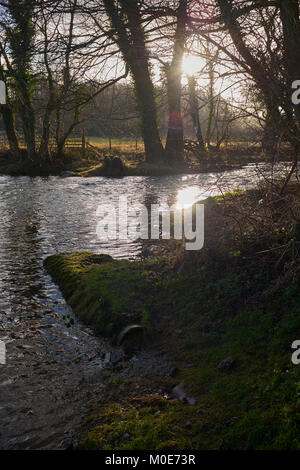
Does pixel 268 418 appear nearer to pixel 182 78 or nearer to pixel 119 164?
pixel 182 78

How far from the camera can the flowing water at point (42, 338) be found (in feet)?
13.5

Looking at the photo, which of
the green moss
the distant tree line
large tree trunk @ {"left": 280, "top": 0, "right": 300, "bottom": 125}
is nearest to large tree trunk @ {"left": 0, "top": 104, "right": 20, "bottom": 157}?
the distant tree line

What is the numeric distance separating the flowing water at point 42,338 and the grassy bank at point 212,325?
0.97 feet

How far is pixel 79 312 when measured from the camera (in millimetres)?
6387

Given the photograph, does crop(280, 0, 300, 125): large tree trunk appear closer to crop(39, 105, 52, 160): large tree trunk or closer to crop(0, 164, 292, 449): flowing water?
crop(0, 164, 292, 449): flowing water

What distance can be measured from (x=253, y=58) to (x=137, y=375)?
15.5 feet

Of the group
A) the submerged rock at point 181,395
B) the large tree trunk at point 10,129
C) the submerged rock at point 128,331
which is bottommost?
the submerged rock at point 181,395

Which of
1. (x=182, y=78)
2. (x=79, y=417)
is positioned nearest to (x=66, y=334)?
(x=79, y=417)

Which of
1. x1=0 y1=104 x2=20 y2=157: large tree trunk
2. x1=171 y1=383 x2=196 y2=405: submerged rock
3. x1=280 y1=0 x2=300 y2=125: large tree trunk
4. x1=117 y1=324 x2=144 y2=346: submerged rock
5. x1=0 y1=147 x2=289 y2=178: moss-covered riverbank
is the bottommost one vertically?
x1=171 y1=383 x2=196 y2=405: submerged rock

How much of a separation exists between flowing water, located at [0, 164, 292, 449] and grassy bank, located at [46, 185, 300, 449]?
0.30 m

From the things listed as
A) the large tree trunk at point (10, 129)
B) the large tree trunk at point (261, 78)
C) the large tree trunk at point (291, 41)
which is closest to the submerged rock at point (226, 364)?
the large tree trunk at point (261, 78)

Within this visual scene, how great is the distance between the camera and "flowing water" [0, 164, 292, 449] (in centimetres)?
411

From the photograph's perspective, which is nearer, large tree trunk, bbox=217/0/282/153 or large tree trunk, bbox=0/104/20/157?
large tree trunk, bbox=217/0/282/153

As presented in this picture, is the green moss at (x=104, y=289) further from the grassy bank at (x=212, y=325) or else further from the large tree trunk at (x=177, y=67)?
the large tree trunk at (x=177, y=67)
